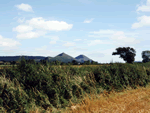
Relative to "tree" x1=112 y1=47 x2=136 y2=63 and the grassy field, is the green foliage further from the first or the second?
"tree" x1=112 y1=47 x2=136 y2=63

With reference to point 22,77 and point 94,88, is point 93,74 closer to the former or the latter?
point 94,88

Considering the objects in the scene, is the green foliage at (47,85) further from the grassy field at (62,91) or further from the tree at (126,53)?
the tree at (126,53)

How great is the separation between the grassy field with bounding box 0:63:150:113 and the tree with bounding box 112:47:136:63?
4182 cm

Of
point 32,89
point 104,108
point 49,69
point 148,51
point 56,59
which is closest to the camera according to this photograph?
point 104,108

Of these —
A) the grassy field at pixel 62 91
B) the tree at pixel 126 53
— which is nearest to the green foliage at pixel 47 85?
the grassy field at pixel 62 91

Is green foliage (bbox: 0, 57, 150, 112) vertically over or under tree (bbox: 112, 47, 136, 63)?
under

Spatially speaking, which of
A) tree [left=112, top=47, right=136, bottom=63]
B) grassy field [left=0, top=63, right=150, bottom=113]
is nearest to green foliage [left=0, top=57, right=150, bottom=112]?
grassy field [left=0, top=63, right=150, bottom=113]

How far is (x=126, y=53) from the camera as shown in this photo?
181 ft

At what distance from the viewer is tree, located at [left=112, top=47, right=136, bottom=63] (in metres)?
52.9

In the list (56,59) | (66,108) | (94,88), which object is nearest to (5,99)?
(66,108)

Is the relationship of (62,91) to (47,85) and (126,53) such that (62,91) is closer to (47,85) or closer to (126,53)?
(47,85)

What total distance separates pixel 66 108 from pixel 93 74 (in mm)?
4265

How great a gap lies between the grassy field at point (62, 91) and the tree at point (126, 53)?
41.8 meters

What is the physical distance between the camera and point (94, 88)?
11641mm
